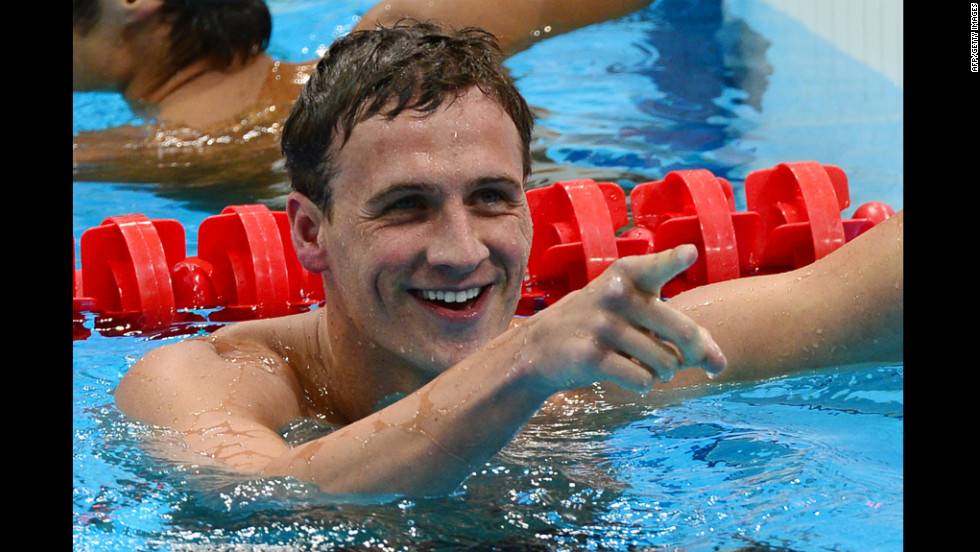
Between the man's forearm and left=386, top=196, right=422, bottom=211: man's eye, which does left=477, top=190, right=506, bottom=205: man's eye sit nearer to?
left=386, top=196, right=422, bottom=211: man's eye

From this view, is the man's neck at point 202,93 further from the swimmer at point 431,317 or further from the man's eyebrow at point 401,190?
the man's eyebrow at point 401,190

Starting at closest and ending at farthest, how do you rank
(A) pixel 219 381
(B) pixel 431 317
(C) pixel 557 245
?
(B) pixel 431 317
(A) pixel 219 381
(C) pixel 557 245

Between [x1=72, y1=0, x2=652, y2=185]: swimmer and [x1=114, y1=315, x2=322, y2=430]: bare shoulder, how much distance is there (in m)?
3.65

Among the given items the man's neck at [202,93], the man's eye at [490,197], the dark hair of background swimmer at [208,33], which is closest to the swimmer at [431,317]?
the man's eye at [490,197]

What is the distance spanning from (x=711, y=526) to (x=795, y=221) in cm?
237

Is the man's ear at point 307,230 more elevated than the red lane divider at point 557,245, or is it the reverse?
the man's ear at point 307,230

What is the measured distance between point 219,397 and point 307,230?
45 centimetres

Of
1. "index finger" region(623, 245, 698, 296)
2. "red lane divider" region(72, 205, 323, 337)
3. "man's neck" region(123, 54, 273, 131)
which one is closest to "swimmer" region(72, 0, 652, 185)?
"man's neck" region(123, 54, 273, 131)

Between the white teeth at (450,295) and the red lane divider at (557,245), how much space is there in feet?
5.99

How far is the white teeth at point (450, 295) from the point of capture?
7.49 ft

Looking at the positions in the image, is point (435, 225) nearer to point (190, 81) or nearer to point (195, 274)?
point (195, 274)

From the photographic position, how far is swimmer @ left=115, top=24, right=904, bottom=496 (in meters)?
1.71

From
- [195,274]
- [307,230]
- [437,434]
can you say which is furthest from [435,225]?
[195,274]

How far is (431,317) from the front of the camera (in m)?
2.31
